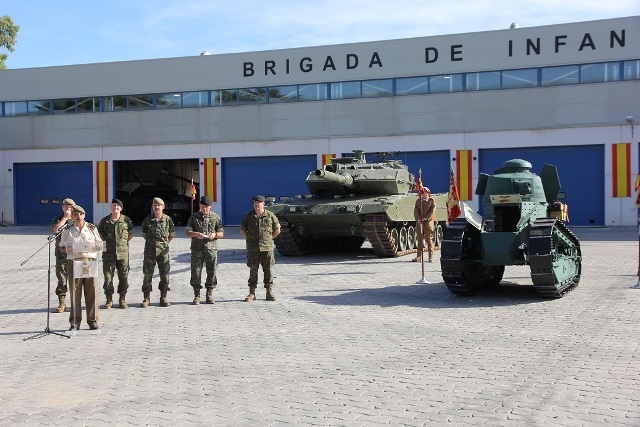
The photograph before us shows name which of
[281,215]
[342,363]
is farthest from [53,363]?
[281,215]

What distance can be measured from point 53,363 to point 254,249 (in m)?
4.73

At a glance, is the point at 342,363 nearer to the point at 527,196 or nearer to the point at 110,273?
the point at 110,273

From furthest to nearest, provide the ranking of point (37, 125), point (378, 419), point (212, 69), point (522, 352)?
1. point (37, 125)
2. point (212, 69)
3. point (522, 352)
4. point (378, 419)

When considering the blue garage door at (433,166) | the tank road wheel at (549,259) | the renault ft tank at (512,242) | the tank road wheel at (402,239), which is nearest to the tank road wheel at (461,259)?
the renault ft tank at (512,242)

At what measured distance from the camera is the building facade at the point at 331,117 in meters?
29.0

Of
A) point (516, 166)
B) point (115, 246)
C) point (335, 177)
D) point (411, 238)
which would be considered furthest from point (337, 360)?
point (411, 238)

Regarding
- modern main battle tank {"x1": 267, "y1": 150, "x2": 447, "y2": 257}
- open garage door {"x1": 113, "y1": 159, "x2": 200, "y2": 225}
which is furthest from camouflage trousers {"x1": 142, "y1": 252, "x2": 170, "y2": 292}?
open garage door {"x1": 113, "y1": 159, "x2": 200, "y2": 225}

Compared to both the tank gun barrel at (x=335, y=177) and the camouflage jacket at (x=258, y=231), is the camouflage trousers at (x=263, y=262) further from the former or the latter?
the tank gun barrel at (x=335, y=177)

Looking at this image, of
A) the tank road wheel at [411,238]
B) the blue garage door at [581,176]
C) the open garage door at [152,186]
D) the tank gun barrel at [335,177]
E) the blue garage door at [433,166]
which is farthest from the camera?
the open garage door at [152,186]

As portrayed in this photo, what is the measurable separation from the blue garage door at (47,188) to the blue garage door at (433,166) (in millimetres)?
14956

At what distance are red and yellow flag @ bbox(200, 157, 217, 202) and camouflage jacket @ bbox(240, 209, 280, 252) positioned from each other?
22087 mm

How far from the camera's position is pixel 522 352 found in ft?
26.5

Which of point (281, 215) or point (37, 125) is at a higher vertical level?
point (37, 125)

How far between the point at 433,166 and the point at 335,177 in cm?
1237
